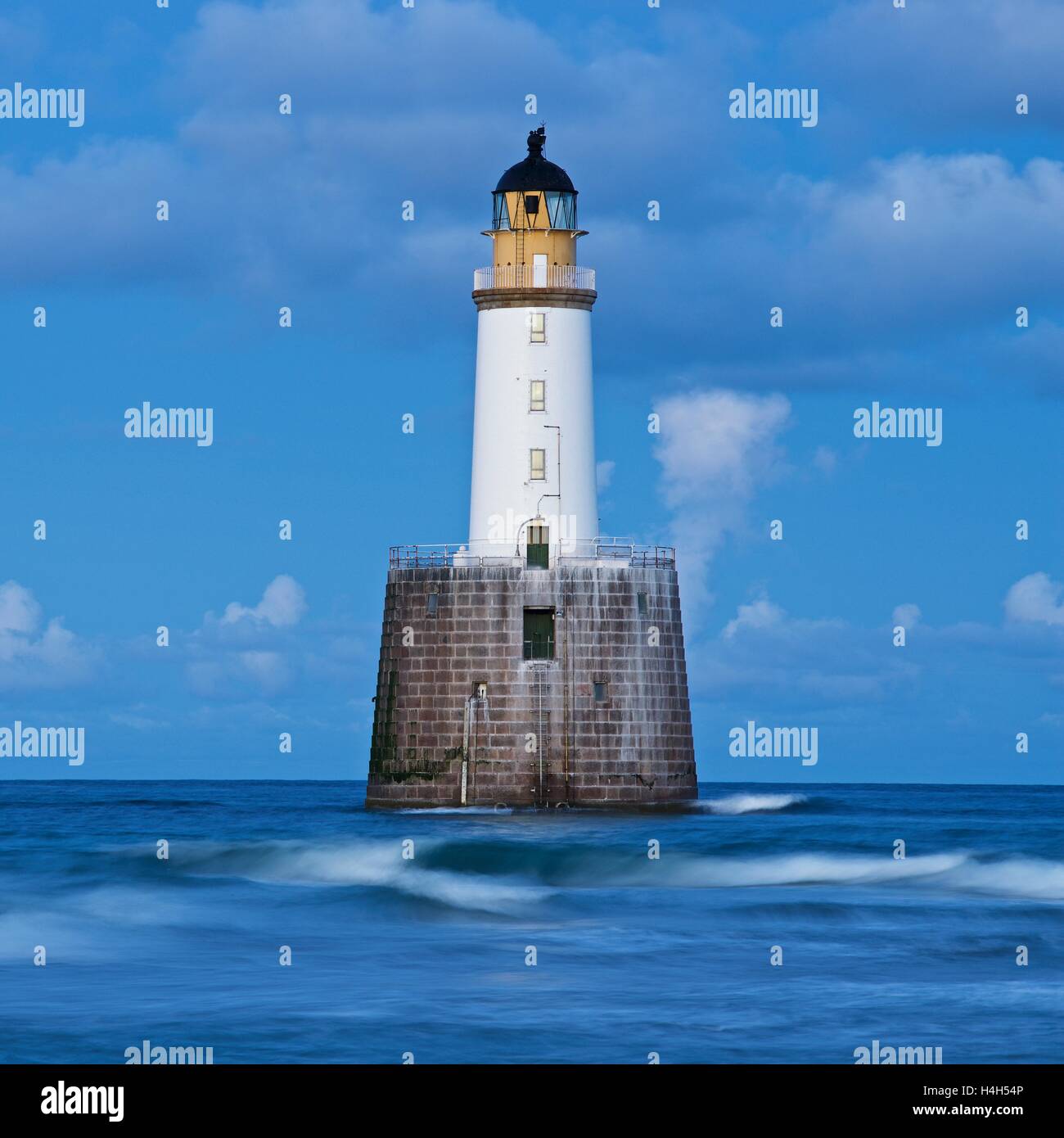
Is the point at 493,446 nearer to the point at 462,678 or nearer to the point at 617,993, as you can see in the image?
the point at 462,678

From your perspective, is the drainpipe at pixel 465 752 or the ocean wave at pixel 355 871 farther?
the drainpipe at pixel 465 752

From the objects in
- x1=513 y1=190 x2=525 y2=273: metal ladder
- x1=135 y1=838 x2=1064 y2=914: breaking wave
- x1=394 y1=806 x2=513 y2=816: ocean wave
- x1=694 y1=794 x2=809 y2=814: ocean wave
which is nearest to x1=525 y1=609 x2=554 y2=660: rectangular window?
x1=394 y1=806 x2=513 y2=816: ocean wave

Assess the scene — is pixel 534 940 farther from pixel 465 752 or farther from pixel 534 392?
pixel 534 392

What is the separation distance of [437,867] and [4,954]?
42.9 feet

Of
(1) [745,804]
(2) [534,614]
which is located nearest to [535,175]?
(2) [534,614]

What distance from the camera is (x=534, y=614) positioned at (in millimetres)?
46500

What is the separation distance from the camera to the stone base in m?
46.2

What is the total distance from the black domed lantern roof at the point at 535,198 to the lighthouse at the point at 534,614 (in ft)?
0.13

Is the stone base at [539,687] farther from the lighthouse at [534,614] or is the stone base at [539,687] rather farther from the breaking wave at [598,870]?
the breaking wave at [598,870]

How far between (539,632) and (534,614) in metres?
0.39

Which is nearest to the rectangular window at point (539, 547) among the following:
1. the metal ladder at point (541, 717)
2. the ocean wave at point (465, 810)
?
the metal ladder at point (541, 717)

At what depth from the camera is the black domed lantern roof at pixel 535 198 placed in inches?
1902

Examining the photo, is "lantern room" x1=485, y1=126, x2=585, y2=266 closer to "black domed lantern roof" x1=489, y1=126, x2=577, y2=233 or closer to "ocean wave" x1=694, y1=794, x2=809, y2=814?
"black domed lantern roof" x1=489, y1=126, x2=577, y2=233

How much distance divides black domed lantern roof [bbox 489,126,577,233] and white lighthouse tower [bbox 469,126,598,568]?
26 mm
